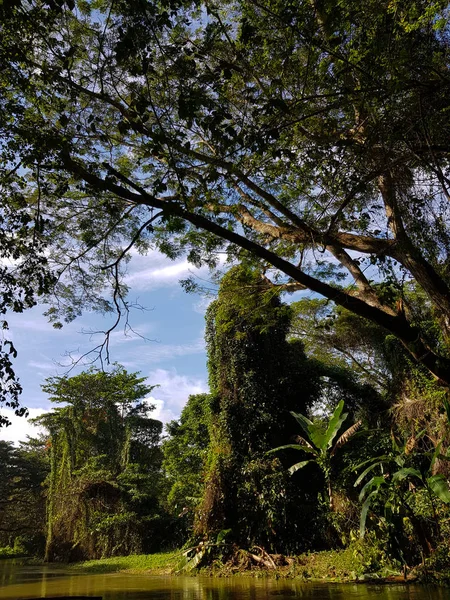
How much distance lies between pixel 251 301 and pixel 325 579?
478 cm

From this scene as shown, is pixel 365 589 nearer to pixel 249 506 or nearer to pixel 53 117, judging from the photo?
pixel 249 506

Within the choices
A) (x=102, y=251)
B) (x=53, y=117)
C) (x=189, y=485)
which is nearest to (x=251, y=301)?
(x=102, y=251)

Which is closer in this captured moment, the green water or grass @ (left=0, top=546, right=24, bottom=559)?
the green water

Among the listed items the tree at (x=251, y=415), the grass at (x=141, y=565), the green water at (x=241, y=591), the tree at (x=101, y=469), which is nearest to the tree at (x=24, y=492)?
the tree at (x=101, y=469)

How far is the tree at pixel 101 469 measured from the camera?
59.2 ft

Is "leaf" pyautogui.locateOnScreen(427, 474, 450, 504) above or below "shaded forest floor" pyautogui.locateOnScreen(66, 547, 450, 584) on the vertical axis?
above

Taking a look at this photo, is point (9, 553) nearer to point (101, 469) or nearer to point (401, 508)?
point (101, 469)

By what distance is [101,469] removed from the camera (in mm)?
20031

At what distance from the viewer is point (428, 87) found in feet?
15.8

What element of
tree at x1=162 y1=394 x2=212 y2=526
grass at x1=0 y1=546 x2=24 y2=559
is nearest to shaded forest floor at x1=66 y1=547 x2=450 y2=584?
tree at x1=162 y1=394 x2=212 y2=526

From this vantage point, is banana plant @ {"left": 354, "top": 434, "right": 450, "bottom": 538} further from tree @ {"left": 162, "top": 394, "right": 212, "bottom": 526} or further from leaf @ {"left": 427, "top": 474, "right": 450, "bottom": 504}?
tree @ {"left": 162, "top": 394, "right": 212, "bottom": 526}

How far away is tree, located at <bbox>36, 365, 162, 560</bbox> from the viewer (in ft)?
59.2

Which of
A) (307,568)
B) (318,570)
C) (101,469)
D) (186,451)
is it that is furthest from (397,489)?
(101,469)

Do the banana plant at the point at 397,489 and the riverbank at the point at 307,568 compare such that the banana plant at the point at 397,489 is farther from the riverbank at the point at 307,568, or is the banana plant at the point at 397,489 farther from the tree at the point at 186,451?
the tree at the point at 186,451
